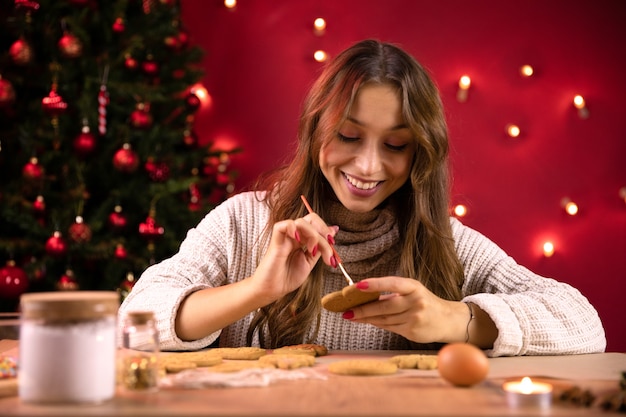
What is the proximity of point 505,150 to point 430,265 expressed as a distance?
5.78 ft

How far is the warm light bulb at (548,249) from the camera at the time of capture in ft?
11.2

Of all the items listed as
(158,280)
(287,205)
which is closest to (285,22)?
(287,205)

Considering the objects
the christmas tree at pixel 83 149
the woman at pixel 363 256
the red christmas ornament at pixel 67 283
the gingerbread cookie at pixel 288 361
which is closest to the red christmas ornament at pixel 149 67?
the christmas tree at pixel 83 149

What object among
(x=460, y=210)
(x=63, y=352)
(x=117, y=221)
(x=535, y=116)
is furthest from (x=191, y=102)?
(x=63, y=352)

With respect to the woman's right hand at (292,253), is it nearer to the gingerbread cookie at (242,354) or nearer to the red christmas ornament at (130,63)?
the gingerbread cookie at (242,354)

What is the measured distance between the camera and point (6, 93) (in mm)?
2580

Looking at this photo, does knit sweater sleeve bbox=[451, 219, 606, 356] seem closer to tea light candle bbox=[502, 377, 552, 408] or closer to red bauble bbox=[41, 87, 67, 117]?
tea light candle bbox=[502, 377, 552, 408]

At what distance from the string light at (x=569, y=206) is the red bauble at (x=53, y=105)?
6.91 ft

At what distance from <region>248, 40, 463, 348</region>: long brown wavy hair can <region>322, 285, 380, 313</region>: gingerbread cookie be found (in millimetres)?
405

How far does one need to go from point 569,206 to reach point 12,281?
2.27 m

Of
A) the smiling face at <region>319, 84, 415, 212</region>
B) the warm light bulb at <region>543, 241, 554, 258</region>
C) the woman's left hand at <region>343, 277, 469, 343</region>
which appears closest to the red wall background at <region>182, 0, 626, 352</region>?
the warm light bulb at <region>543, 241, 554, 258</region>

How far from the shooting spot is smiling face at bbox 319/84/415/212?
1690mm

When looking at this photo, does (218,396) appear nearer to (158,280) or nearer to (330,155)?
(158,280)

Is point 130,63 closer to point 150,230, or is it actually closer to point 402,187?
point 150,230
